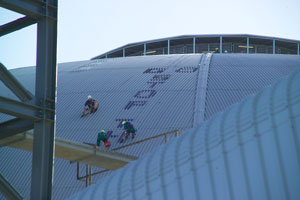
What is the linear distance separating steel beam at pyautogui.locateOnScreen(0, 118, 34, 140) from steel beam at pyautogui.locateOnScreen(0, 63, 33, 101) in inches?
30.0

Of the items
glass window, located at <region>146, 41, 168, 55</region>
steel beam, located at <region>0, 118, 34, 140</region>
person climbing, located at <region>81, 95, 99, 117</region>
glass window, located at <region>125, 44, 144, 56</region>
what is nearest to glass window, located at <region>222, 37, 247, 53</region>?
glass window, located at <region>146, 41, 168, 55</region>

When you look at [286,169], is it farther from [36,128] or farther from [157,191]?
[36,128]

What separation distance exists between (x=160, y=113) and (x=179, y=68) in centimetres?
628

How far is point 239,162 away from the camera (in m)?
10.6

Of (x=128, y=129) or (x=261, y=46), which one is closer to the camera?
(x=128, y=129)

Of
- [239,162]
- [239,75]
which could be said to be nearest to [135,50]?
[239,75]

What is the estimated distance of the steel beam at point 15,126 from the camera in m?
13.6

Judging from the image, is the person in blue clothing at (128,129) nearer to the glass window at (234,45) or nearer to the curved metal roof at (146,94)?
the curved metal roof at (146,94)

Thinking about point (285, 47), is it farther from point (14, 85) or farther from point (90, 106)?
point (14, 85)

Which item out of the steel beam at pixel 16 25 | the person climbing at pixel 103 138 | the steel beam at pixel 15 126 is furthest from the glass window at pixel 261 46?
the steel beam at pixel 15 126

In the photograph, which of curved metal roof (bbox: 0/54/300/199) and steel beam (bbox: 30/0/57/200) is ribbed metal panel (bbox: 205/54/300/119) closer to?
curved metal roof (bbox: 0/54/300/199)

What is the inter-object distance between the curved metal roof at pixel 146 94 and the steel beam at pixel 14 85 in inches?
571

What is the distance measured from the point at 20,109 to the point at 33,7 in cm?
252

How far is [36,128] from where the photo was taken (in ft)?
43.6
